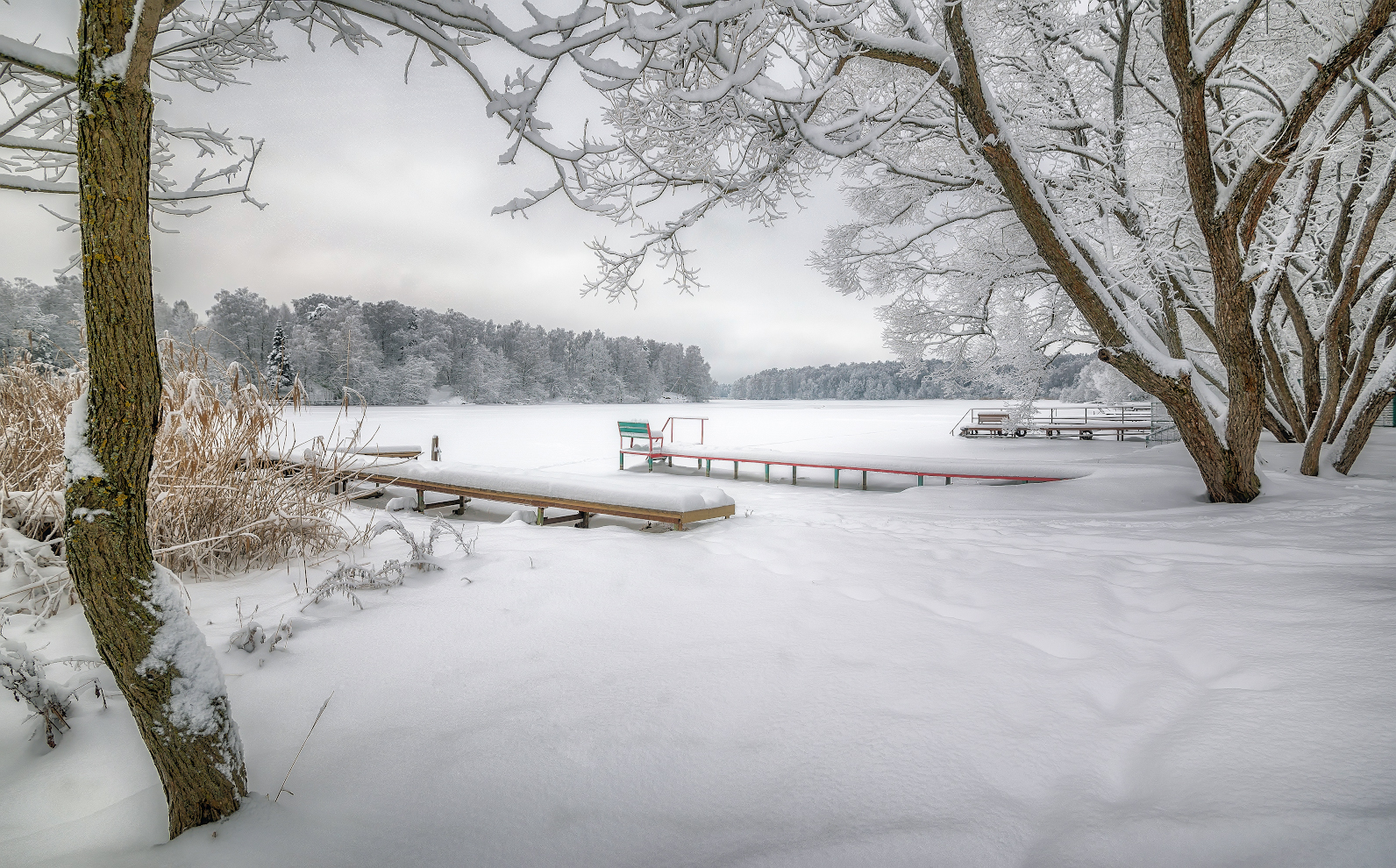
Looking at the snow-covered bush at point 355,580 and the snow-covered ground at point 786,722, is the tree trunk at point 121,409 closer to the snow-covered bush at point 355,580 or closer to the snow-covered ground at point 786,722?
the snow-covered ground at point 786,722

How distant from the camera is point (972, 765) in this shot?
1.46 metres

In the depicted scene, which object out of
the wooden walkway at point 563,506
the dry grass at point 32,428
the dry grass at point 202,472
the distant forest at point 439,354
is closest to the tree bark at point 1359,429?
the wooden walkway at point 563,506

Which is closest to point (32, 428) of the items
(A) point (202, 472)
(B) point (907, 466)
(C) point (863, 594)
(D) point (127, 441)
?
(A) point (202, 472)

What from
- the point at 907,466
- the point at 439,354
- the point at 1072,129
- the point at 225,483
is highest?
the point at 439,354

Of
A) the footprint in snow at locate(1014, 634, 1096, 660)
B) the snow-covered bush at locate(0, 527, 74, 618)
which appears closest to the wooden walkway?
the snow-covered bush at locate(0, 527, 74, 618)

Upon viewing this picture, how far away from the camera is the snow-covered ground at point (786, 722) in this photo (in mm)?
1215

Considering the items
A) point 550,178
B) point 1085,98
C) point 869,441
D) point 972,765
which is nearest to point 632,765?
point 972,765

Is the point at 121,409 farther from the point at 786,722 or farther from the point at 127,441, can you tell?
the point at 786,722

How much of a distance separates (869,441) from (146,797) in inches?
718

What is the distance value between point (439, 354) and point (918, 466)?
51890 millimetres

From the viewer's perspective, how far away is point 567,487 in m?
5.00

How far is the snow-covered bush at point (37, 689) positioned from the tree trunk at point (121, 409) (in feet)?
2.15

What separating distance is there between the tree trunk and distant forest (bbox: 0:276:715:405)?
→ 33.1 m

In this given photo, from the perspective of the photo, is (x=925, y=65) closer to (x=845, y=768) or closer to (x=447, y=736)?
(x=845, y=768)
